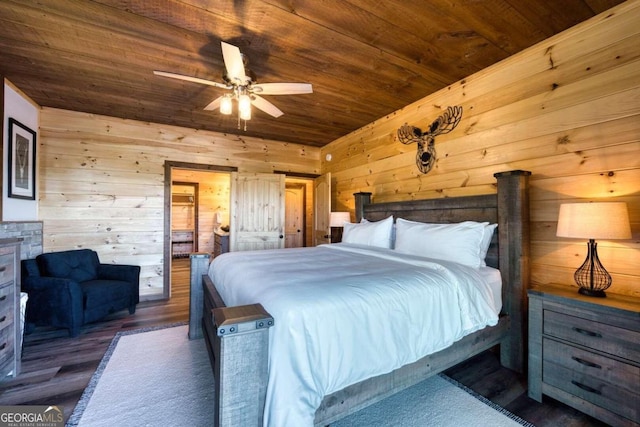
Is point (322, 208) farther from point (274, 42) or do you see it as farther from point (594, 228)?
point (594, 228)

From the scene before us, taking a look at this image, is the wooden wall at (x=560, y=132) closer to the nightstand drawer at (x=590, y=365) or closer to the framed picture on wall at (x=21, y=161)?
the nightstand drawer at (x=590, y=365)

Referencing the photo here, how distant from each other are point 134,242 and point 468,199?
4.66 meters

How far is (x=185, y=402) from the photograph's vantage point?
5.89ft

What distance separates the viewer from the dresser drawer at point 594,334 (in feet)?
4.86

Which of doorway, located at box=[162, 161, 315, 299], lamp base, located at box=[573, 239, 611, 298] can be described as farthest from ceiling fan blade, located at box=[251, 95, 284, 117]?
doorway, located at box=[162, 161, 315, 299]

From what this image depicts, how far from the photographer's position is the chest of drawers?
191 centimetres

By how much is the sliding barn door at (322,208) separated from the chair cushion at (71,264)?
133 inches

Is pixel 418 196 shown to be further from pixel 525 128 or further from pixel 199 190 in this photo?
pixel 199 190

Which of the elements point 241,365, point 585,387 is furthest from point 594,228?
point 241,365

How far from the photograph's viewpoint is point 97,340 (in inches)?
107

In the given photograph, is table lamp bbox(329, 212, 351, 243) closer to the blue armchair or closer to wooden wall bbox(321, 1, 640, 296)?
wooden wall bbox(321, 1, 640, 296)

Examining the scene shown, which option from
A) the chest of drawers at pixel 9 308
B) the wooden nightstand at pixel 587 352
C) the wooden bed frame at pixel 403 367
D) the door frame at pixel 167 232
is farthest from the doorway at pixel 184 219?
the wooden nightstand at pixel 587 352

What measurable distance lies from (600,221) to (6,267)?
401 centimetres

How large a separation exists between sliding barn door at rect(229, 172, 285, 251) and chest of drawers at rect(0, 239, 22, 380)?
106 inches
